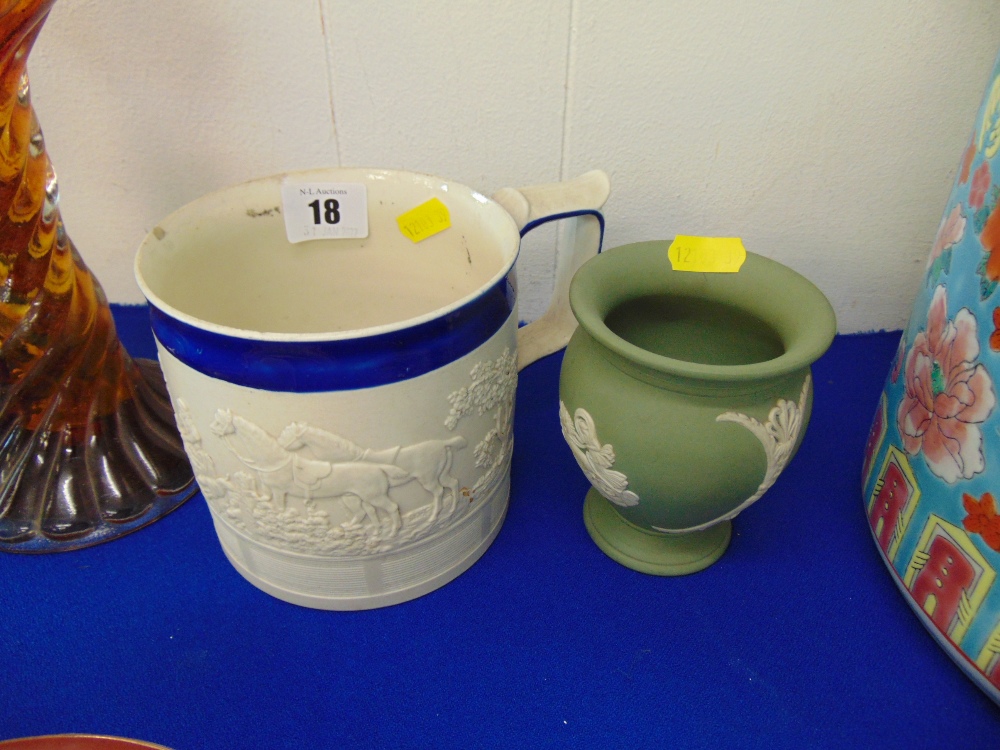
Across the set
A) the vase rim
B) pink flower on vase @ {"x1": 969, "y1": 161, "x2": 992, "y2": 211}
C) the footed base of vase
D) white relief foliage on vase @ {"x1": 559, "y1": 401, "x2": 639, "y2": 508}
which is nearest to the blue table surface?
the footed base of vase

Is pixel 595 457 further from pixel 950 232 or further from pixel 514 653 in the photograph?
pixel 950 232

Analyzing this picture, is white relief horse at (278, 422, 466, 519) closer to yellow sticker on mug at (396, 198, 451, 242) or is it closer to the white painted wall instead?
yellow sticker on mug at (396, 198, 451, 242)

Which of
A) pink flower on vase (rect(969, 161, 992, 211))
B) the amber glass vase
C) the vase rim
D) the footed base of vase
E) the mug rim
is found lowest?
the footed base of vase

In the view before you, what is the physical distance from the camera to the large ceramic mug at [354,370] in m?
0.51

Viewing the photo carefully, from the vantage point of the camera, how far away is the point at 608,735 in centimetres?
58

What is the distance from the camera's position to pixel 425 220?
0.70 metres

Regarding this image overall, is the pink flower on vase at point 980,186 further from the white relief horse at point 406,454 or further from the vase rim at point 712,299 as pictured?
the white relief horse at point 406,454

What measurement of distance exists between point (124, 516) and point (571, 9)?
69 cm

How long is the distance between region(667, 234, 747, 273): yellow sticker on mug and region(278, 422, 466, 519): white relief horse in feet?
0.85

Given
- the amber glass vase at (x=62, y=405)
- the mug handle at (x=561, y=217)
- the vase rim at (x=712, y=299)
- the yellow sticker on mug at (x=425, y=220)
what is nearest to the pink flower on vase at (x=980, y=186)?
the vase rim at (x=712, y=299)

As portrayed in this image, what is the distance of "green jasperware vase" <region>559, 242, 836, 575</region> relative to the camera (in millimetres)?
556

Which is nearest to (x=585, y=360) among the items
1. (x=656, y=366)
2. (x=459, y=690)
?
(x=656, y=366)

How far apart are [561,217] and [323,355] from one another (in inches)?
11.0

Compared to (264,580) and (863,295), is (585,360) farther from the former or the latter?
(863,295)
